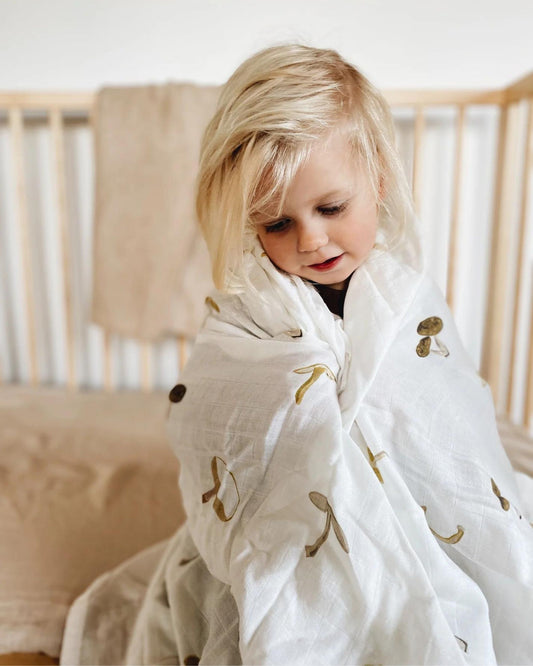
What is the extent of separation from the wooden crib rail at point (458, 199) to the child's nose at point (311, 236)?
77 cm

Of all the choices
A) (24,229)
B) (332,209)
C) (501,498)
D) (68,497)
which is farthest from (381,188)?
(24,229)

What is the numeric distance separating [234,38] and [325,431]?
104cm

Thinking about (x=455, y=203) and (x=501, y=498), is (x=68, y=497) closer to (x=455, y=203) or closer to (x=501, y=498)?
(x=501, y=498)

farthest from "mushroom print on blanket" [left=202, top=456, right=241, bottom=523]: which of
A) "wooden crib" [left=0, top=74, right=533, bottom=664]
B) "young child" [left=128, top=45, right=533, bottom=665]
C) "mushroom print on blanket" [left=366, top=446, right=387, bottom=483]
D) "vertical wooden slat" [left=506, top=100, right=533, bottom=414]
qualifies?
"vertical wooden slat" [left=506, top=100, right=533, bottom=414]

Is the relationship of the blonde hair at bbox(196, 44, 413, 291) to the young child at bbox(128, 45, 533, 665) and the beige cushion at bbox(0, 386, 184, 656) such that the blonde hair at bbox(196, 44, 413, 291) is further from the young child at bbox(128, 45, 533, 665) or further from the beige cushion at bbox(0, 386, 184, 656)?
the beige cushion at bbox(0, 386, 184, 656)

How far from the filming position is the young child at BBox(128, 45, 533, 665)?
49 cm

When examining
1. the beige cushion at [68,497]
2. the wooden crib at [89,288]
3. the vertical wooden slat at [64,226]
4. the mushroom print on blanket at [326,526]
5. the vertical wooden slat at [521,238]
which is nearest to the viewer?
the mushroom print on blanket at [326,526]

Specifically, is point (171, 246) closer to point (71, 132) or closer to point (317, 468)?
point (71, 132)

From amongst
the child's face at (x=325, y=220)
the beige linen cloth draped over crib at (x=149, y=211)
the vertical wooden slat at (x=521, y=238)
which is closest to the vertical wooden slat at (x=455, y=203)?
the vertical wooden slat at (x=521, y=238)

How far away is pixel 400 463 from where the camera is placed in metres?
0.55

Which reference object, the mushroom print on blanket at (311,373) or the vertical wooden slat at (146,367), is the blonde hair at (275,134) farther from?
the vertical wooden slat at (146,367)

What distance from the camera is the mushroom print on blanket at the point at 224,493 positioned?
1.75 feet

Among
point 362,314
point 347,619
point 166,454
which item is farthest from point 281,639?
point 166,454

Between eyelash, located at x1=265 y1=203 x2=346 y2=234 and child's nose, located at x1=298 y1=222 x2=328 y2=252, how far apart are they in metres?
0.01
